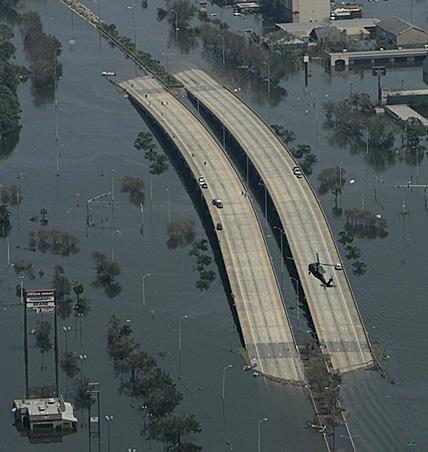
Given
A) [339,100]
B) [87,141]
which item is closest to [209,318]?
[87,141]

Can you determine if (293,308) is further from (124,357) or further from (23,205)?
(23,205)

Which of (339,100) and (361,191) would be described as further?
(339,100)

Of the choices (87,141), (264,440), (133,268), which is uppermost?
(87,141)

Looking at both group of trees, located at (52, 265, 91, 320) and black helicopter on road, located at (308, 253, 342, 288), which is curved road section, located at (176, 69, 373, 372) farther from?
group of trees, located at (52, 265, 91, 320)

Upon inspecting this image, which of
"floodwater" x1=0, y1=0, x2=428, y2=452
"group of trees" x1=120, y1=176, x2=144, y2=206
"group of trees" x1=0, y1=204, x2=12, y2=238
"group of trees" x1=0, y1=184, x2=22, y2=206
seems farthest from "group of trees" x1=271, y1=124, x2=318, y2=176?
"group of trees" x1=0, y1=204, x2=12, y2=238

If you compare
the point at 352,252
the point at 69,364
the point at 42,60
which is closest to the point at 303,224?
the point at 352,252

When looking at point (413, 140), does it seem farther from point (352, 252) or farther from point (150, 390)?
point (150, 390)
